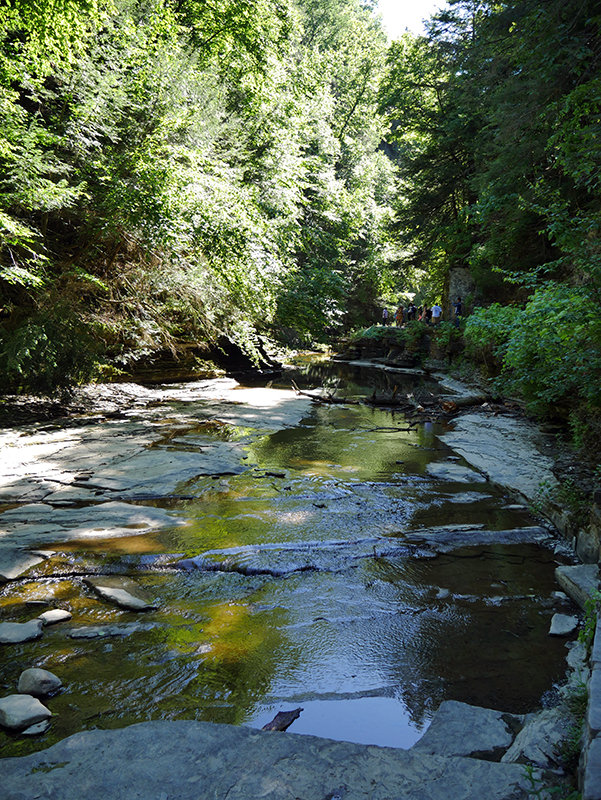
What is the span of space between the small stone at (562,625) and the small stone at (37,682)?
3366 mm

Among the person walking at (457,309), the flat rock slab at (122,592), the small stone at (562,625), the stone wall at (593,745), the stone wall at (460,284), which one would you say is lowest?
the flat rock slab at (122,592)

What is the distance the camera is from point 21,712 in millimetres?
2705

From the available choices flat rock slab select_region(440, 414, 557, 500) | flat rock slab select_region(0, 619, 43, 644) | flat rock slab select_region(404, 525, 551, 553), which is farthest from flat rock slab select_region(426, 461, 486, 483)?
flat rock slab select_region(0, 619, 43, 644)

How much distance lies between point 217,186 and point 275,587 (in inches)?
348

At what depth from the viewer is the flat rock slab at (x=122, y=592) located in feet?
13.0

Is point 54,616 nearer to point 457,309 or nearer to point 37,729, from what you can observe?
point 37,729

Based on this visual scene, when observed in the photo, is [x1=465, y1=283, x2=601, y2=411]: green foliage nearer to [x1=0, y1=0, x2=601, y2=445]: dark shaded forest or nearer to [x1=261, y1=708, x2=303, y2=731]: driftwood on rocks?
[x1=0, y1=0, x2=601, y2=445]: dark shaded forest

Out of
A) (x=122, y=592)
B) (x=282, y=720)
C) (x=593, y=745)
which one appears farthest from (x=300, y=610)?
(x=593, y=745)

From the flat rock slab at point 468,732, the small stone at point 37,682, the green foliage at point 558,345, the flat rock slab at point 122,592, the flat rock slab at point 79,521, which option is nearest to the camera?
the flat rock slab at point 468,732

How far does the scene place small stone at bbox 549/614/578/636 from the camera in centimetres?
375

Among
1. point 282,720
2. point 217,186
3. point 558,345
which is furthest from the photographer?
point 217,186

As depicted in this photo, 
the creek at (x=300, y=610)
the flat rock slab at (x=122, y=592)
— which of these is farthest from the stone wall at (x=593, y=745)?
the flat rock slab at (x=122, y=592)

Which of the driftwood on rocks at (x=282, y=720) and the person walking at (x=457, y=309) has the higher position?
the person walking at (x=457, y=309)

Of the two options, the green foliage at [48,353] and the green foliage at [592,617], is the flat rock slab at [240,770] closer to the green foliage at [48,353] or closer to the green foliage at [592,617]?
the green foliage at [592,617]
